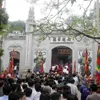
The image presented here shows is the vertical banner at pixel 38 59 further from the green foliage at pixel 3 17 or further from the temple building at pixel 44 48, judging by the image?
the green foliage at pixel 3 17

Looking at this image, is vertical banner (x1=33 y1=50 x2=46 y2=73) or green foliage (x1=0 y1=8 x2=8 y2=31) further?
vertical banner (x1=33 y1=50 x2=46 y2=73)

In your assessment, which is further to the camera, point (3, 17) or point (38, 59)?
point (38, 59)

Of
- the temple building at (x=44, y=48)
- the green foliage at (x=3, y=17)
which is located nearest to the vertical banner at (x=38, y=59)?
the temple building at (x=44, y=48)

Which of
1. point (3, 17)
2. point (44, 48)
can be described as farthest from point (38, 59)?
point (3, 17)

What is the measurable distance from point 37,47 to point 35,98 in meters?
15.8

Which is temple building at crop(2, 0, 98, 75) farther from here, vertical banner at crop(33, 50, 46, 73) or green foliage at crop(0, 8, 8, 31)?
green foliage at crop(0, 8, 8, 31)

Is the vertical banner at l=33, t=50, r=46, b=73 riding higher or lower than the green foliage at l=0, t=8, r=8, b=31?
lower

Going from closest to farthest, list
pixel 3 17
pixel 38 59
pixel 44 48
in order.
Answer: pixel 3 17
pixel 38 59
pixel 44 48

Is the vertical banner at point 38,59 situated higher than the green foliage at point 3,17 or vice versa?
the green foliage at point 3,17

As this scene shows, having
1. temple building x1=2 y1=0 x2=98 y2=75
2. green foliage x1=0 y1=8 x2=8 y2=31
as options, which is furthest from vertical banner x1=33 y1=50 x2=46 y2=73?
green foliage x1=0 y1=8 x2=8 y2=31

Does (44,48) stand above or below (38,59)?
above

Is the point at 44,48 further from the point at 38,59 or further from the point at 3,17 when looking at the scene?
the point at 3,17

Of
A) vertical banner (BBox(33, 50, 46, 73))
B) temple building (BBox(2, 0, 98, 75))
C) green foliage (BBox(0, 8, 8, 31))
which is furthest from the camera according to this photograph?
vertical banner (BBox(33, 50, 46, 73))

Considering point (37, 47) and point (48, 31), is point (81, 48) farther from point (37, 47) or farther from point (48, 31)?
point (48, 31)
